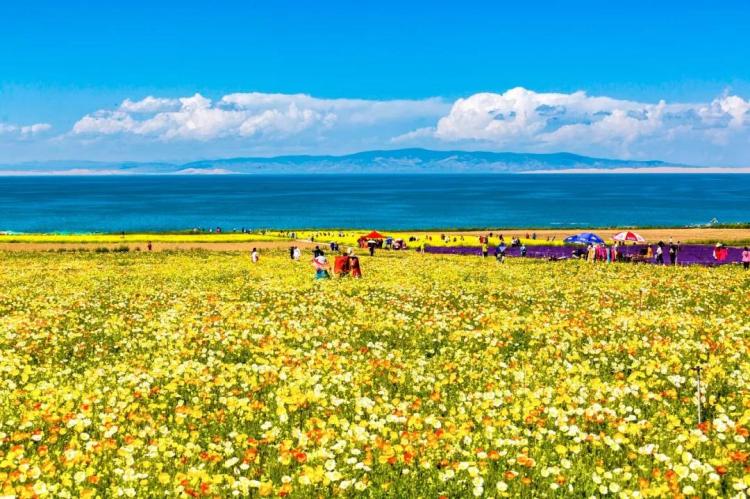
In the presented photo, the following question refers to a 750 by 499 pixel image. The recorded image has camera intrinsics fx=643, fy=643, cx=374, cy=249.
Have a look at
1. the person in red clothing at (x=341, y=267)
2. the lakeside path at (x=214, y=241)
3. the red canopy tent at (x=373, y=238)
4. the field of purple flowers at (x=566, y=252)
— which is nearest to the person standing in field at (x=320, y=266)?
the person in red clothing at (x=341, y=267)

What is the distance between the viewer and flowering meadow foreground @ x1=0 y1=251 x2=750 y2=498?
7441 mm

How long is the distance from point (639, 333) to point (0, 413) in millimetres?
13571

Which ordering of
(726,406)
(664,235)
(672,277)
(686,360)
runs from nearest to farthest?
(726,406) < (686,360) < (672,277) < (664,235)

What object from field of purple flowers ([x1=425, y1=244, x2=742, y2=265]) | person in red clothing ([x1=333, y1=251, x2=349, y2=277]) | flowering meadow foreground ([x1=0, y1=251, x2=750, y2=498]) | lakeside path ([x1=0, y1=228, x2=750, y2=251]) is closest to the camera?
flowering meadow foreground ([x1=0, y1=251, x2=750, y2=498])

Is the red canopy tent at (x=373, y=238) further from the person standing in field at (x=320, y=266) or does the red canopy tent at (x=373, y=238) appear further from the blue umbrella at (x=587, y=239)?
the person standing in field at (x=320, y=266)

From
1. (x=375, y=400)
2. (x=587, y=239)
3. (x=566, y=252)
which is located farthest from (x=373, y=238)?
(x=375, y=400)

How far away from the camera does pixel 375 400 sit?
10531 mm

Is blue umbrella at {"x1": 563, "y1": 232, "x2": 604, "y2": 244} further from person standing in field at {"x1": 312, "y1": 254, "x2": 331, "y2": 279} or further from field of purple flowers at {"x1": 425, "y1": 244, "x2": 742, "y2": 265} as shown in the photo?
person standing in field at {"x1": 312, "y1": 254, "x2": 331, "y2": 279}

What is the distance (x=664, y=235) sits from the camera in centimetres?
10181

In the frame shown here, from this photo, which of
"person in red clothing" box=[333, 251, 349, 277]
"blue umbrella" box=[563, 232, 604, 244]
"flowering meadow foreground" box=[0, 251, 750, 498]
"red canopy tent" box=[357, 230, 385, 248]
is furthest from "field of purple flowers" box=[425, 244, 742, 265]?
"flowering meadow foreground" box=[0, 251, 750, 498]

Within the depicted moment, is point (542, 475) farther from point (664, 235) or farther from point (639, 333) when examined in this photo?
point (664, 235)

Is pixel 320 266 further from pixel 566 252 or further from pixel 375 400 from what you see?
pixel 566 252

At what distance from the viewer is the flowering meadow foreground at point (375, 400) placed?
7.44m

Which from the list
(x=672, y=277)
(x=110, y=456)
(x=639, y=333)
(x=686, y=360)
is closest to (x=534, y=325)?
(x=639, y=333)
